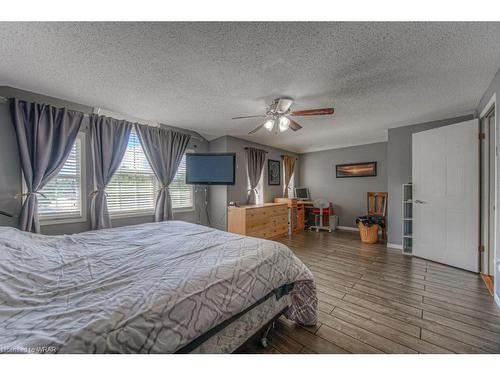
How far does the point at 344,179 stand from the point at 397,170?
6.42 ft

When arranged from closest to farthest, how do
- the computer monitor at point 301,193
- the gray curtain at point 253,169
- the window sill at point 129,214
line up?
the window sill at point 129,214
the gray curtain at point 253,169
the computer monitor at point 301,193

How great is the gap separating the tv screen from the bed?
5.87 feet

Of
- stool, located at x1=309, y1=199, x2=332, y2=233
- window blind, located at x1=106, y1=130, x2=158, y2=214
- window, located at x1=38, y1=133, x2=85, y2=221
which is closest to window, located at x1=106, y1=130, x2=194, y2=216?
window blind, located at x1=106, y1=130, x2=158, y2=214

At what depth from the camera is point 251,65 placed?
5.70ft

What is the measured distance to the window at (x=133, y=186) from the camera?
2.96 metres

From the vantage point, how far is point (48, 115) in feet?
7.57

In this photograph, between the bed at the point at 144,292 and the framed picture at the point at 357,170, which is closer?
the bed at the point at 144,292

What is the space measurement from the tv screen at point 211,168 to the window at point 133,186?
64 cm

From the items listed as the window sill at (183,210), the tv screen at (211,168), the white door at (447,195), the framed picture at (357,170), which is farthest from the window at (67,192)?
the framed picture at (357,170)

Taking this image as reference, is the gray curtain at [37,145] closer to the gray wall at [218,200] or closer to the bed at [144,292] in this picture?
the bed at [144,292]

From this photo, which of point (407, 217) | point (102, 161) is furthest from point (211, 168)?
point (407, 217)
